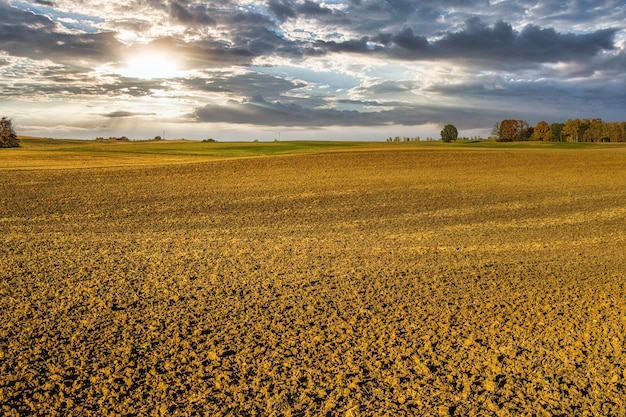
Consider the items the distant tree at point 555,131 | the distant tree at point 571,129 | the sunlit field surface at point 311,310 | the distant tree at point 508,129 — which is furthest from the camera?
the distant tree at point 571,129

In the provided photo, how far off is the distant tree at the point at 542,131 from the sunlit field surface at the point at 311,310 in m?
77.6

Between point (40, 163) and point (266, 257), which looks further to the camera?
point (40, 163)

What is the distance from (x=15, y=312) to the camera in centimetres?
807

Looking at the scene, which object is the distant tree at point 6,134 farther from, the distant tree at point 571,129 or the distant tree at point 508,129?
the distant tree at point 571,129

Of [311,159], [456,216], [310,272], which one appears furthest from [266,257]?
[311,159]

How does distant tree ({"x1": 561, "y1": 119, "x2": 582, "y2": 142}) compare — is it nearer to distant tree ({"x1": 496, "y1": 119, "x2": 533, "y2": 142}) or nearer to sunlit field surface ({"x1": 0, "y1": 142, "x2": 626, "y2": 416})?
distant tree ({"x1": 496, "y1": 119, "x2": 533, "y2": 142})

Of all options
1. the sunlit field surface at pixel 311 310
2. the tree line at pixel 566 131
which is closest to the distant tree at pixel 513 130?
the tree line at pixel 566 131

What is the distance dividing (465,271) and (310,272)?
3.27 m

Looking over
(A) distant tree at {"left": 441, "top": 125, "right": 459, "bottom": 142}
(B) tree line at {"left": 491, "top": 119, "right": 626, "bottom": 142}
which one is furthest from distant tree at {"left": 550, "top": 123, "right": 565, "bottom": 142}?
(A) distant tree at {"left": 441, "top": 125, "right": 459, "bottom": 142}

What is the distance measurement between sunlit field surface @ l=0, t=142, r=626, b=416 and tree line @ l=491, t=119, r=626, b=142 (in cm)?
7545

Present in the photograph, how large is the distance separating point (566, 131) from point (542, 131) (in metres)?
6.60

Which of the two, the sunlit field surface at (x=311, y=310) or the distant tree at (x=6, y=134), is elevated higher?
the distant tree at (x=6, y=134)

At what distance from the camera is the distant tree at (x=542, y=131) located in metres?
90.6

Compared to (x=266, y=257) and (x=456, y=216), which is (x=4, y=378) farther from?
(x=456, y=216)
